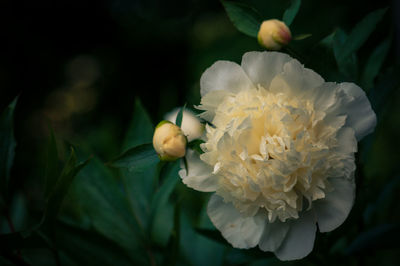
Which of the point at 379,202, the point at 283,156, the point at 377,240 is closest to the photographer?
the point at 283,156

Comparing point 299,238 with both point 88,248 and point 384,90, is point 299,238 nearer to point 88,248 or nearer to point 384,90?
point 384,90

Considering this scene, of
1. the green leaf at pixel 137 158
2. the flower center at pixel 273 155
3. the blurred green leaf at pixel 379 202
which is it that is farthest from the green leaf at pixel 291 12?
the blurred green leaf at pixel 379 202

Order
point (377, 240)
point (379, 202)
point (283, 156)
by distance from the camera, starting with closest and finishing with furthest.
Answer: point (283, 156) → point (377, 240) → point (379, 202)

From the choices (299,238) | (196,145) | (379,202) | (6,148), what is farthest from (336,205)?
(6,148)

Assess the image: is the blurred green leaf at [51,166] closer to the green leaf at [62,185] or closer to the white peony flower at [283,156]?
the green leaf at [62,185]

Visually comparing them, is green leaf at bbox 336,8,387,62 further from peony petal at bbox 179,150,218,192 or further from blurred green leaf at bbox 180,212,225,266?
blurred green leaf at bbox 180,212,225,266

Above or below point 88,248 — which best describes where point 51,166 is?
above
